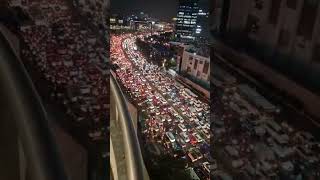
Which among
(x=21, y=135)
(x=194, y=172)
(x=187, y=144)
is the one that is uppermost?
(x=21, y=135)

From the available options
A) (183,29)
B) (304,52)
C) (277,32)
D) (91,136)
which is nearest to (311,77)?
(304,52)

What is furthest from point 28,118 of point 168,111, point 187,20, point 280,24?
point 280,24

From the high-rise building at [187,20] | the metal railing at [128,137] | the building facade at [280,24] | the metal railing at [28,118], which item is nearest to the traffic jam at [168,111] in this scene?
the metal railing at [128,137]

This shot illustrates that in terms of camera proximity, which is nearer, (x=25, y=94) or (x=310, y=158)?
(x=25, y=94)

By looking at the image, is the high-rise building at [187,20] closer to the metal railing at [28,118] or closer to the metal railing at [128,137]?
the metal railing at [128,137]

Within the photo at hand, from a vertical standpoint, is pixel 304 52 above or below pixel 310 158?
above

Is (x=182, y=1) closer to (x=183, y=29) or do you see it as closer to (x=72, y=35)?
(x=183, y=29)

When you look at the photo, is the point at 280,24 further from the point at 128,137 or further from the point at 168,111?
the point at 128,137
